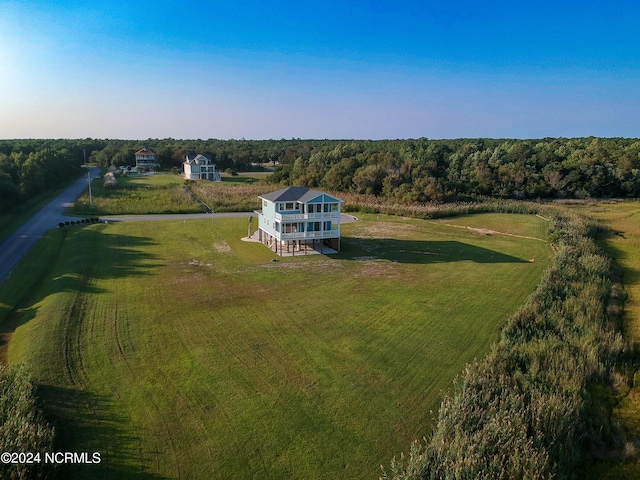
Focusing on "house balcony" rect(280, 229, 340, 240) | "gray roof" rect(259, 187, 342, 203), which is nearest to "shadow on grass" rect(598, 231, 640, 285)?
"house balcony" rect(280, 229, 340, 240)

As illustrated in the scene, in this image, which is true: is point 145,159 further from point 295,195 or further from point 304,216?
point 304,216

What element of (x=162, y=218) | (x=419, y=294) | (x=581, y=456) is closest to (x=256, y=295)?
(x=419, y=294)

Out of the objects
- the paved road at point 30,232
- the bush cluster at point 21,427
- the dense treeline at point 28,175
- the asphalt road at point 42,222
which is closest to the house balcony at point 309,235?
the asphalt road at point 42,222

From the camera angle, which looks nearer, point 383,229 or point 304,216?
point 304,216

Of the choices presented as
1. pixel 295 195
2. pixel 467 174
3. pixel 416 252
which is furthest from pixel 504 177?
pixel 295 195

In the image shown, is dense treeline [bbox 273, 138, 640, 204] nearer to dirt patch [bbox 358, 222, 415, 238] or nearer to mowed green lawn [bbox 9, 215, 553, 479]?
dirt patch [bbox 358, 222, 415, 238]

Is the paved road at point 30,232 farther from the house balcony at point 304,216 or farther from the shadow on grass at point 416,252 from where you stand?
the shadow on grass at point 416,252
